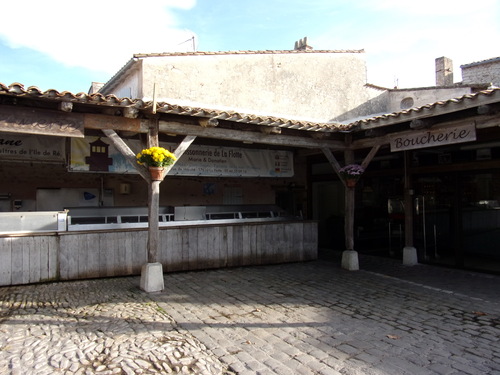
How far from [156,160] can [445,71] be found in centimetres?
1702

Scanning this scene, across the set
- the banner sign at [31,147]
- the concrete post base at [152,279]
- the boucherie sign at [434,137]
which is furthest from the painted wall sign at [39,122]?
the boucherie sign at [434,137]

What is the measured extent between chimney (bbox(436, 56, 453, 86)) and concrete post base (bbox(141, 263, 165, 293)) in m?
17.0

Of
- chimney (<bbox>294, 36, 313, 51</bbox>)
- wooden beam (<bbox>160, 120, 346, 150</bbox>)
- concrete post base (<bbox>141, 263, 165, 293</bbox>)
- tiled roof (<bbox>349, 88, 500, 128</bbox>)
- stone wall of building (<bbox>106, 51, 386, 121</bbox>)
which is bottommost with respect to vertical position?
concrete post base (<bbox>141, 263, 165, 293</bbox>)

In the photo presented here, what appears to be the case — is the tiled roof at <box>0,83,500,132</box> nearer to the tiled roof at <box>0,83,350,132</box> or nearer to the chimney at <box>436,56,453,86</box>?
the tiled roof at <box>0,83,350,132</box>

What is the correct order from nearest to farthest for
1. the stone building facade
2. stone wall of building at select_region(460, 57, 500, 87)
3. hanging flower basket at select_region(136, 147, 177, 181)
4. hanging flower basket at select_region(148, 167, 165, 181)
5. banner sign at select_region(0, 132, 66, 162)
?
hanging flower basket at select_region(136, 147, 177, 181) → hanging flower basket at select_region(148, 167, 165, 181) → banner sign at select_region(0, 132, 66, 162) → the stone building facade → stone wall of building at select_region(460, 57, 500, 87)

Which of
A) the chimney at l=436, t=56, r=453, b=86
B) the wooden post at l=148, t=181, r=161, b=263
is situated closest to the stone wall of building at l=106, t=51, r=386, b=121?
the wooden post at l=148, t=181, r=161, b=263

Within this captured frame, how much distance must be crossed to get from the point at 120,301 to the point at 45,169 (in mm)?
4451

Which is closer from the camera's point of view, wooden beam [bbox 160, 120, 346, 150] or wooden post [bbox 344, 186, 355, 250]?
wooden beam [bbox 160, 120, 346, 150]

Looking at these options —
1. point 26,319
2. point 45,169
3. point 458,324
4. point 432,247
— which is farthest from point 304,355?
point 45,169

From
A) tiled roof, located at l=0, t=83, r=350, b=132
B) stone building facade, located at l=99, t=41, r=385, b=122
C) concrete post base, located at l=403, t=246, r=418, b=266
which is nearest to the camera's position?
tiled roof, located at l=0, t=83, r=350, b=132

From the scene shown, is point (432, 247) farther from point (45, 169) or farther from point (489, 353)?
point (45, 169)

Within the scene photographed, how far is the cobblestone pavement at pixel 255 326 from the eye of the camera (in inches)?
137

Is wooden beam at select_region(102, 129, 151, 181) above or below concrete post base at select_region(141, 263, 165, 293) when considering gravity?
above

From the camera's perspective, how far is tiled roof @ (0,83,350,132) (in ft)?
15.6
